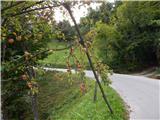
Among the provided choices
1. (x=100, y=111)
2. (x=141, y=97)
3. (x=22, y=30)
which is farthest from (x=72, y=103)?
(x=22, y=30)

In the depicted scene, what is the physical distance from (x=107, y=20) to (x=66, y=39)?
3266cm

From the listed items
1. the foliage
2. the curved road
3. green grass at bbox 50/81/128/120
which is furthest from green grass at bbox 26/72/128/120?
the foliage

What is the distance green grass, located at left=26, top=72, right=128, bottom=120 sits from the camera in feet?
46.4

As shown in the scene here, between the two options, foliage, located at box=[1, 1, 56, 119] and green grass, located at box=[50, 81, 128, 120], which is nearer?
foliage, located at box=[1, 1, 56, 119]

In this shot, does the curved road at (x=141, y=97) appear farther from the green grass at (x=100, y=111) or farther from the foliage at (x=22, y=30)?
the foliage at (x=22, y=30)

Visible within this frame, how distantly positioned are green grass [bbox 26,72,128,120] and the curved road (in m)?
0.39

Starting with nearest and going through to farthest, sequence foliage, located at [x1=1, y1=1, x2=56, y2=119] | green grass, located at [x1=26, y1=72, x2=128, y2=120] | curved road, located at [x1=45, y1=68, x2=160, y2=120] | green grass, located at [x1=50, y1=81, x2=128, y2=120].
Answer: foliage, located at [x1=1, y1=1, x2=56, y2=119] < green grass, located at [x1=50, y1=81, x2=128, y2=120] < curved road, located at [x1=45, y1=68, x2=160, y2=120] < green grass, located at [x1=26, y1=72, x2=128, y2=120]

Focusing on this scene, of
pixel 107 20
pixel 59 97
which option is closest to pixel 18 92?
pixel 59 97

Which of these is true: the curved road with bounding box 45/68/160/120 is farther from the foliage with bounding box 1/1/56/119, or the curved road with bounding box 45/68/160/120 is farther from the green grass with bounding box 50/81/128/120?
the foliage with bounding box 1/1/56/119

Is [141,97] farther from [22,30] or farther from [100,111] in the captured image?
[22,30]

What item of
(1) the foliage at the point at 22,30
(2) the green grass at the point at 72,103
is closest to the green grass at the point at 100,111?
(2) the green grass at the point at 72,103

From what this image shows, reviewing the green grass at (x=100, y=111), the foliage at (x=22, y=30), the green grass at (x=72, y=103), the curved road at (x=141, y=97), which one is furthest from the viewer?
the green grass at (x=72, y=103)

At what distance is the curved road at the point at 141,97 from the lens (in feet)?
45.3

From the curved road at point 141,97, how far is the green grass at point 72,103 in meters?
0.39
